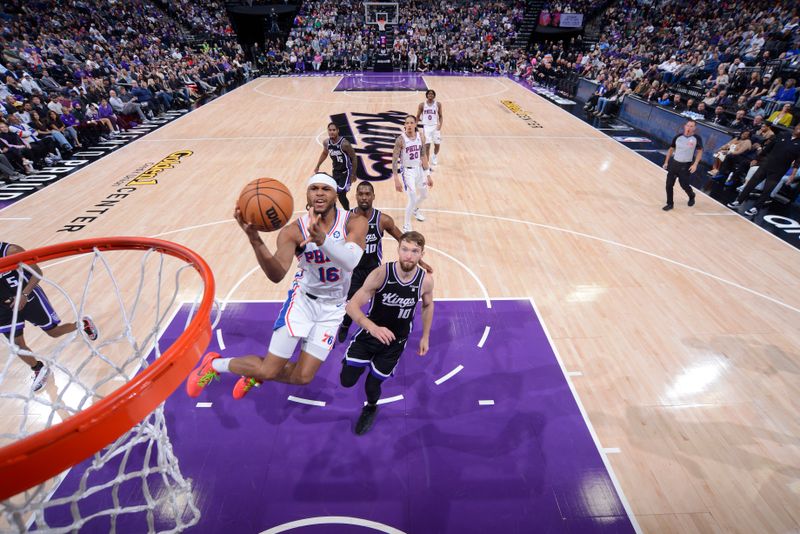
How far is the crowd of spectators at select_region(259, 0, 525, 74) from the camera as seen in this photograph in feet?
83.4

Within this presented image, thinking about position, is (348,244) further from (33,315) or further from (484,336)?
(33,315)

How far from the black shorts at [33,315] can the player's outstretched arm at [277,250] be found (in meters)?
2.69

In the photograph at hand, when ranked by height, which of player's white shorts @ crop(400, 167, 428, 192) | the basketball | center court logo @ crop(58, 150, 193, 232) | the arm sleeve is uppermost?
the basketball

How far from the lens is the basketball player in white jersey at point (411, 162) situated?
21.5 feet

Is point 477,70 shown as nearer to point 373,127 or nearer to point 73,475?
point 373,127

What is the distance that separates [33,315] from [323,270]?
10.1ft

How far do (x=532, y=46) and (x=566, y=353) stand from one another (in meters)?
28.4

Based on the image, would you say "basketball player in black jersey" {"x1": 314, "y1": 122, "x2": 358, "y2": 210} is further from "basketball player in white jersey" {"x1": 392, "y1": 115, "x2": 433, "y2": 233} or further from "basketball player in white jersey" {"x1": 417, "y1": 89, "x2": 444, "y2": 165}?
"basketball player in white jersey" {"x1": 417, "y1": 89, "x2": 444, "y2": 165}

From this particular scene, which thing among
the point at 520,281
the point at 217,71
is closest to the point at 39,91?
the point at 217,71

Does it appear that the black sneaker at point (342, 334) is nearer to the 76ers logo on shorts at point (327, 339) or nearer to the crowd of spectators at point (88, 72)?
the 76ers logo on shorts at point (327, 339)

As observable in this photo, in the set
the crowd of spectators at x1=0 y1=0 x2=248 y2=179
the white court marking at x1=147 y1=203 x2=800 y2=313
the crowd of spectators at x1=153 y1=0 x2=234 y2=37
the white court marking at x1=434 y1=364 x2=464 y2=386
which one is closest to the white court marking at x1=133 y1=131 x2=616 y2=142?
the crowd of spectators at x1=0 y1=0 x2=248 y2=179

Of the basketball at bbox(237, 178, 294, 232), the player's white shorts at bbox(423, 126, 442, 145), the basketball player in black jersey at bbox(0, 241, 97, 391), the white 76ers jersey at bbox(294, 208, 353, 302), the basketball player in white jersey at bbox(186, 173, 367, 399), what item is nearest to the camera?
the basketball at bbox(237, 178, 294, 232)

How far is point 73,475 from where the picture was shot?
11.6 ft

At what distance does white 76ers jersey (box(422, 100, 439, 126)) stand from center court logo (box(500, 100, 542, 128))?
602cm
